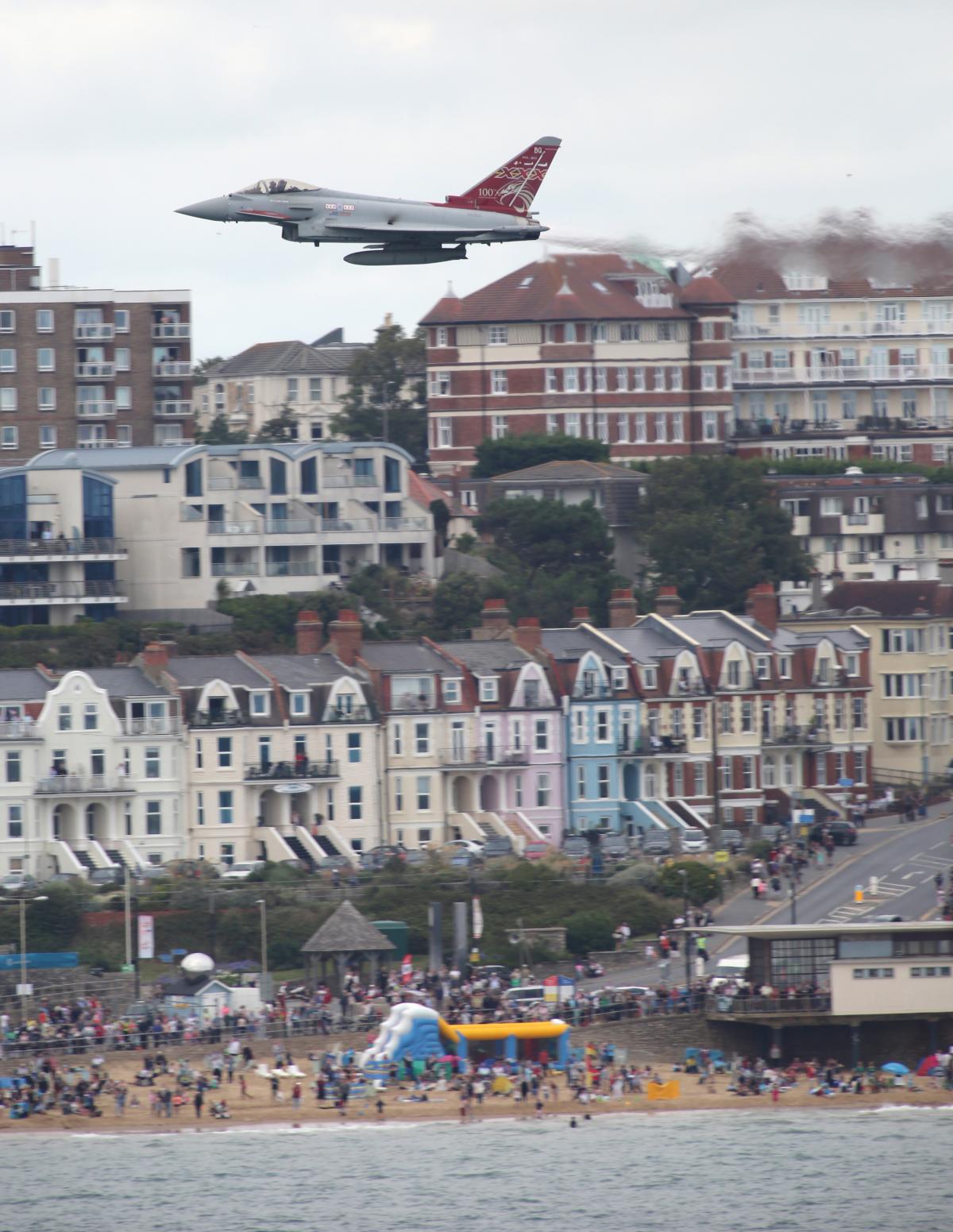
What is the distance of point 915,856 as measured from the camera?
400 ft

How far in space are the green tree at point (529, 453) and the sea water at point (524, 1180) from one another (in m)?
72.5

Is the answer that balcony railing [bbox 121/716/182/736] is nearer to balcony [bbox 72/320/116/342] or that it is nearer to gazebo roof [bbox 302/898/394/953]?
gazebo roof [bbox 302/898/394/953]

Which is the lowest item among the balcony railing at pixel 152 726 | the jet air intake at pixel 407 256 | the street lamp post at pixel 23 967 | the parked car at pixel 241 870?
the street lamp post at pixel 23 967

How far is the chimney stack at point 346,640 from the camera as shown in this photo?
5162 inches

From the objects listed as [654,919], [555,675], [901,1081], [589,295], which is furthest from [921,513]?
[901,1081]

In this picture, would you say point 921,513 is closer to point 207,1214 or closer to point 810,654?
point 810,654

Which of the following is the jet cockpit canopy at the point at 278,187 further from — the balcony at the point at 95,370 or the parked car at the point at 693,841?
the balcony at the point at 95,370

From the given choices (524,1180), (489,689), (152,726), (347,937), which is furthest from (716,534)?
(524,1180)

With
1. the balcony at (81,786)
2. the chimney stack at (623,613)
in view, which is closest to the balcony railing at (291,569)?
the chimney stack at (623,613)

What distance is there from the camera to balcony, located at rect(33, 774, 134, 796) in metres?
121

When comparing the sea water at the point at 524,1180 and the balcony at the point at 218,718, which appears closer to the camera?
the sea water at the point at 524,1180

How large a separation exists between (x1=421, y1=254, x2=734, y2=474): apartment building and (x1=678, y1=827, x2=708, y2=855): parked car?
63.4 m

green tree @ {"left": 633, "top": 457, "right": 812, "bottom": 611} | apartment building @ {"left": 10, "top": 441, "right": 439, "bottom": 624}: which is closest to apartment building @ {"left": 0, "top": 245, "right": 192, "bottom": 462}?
apartment building @ {"left": 10, "top": 441, "right": 439, "bottom": 624}

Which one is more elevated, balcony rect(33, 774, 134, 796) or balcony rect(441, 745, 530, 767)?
balcony rect(441, 745, 530, 767)
